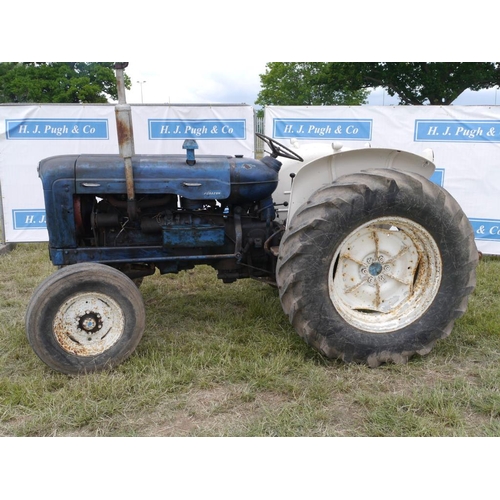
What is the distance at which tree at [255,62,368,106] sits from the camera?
26.7 meters

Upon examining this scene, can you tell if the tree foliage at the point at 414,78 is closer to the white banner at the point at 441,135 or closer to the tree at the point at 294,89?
the tree at the point at 294,89

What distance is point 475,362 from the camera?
3.41 m

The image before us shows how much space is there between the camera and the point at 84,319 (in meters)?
3.13

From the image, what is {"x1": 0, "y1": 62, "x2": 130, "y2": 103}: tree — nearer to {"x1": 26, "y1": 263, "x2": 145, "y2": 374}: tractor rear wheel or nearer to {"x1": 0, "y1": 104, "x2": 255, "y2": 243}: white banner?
{"x1": 0, "y1": 104, "x2": 255, "y2": 243}: white banner

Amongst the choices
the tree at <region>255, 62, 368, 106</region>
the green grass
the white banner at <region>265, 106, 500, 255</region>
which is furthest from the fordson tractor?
the tree at <region>255, 62, 368, 106</region>

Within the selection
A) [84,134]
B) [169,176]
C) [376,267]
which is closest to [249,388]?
[376,267]

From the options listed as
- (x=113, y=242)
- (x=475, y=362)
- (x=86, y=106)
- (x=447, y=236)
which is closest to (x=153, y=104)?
(x=86, y=106)

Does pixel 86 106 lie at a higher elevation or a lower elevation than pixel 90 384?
higher

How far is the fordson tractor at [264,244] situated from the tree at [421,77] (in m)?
19.0

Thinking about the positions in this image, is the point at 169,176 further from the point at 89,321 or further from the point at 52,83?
the point at 52,83

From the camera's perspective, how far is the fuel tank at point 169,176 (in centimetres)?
336

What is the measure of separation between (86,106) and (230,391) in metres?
5.14

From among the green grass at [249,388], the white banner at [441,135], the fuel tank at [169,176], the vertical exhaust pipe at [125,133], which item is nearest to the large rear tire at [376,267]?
the green grass at [249,388]

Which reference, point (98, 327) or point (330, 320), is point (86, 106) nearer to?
point (98, 327)
